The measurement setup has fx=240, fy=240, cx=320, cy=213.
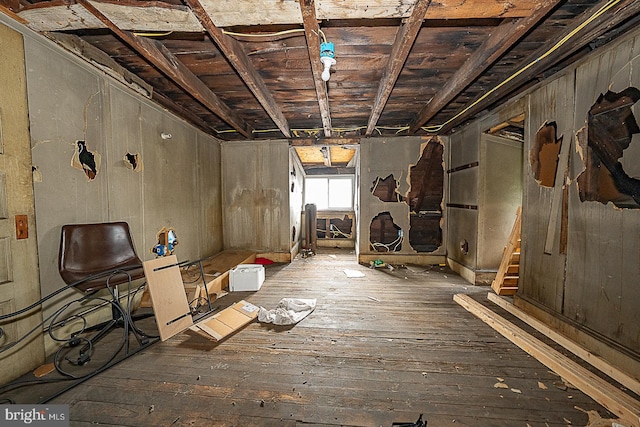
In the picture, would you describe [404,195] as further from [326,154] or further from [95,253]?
[95,253]

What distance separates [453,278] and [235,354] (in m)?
3.26

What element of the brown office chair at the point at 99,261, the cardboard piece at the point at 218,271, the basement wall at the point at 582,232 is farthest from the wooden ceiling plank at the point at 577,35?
the cardboard piece at the point at 218,271

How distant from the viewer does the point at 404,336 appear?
2.10 metres

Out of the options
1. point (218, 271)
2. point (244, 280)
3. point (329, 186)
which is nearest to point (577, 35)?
point (244, 280)

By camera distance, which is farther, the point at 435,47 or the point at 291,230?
the point at 291,230

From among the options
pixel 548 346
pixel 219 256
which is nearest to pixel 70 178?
pixel 219 256

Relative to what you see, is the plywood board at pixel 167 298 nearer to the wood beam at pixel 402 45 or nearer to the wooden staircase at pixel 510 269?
the wood beam at pixel 402 45

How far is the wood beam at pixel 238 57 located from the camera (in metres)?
1.49

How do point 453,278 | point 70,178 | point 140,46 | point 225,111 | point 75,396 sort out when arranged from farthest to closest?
point 453,278, point 225,111, point 70,178, point 140,46, point 75,396

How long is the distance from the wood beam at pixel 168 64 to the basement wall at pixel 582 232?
3307 mm

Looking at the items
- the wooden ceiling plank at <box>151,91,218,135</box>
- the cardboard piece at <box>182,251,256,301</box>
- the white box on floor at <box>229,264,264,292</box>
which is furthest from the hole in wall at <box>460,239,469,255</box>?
the wooden ceiling plank at <box>151,91,218,135</box>

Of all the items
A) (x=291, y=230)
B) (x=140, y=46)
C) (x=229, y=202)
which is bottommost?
(x=291, y=230)

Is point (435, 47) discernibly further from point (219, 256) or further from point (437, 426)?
point (219, 256)

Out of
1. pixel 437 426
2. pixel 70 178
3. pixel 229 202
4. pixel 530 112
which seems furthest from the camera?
pixel 229 202
